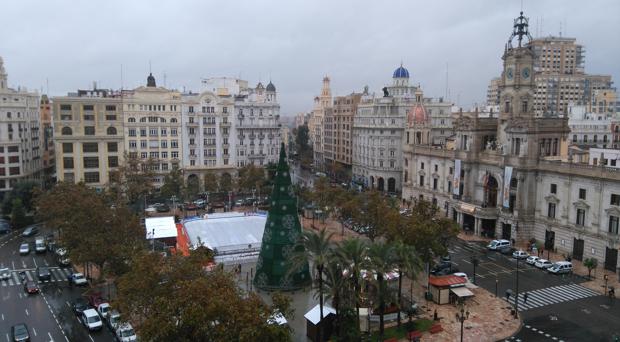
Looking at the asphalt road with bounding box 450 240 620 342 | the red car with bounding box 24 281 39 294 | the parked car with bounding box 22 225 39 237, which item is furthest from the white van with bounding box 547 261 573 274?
the parked car with bounding box 22 225 39 237

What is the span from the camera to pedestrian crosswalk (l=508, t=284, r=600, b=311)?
167ft

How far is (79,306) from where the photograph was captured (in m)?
48.5

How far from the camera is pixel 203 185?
105562 millimetres

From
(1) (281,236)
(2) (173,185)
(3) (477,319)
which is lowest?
(3) (477,319)

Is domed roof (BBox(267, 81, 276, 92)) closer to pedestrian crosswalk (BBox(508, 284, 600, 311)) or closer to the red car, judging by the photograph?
the red car

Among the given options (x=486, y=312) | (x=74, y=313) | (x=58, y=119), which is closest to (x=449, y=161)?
(x=486, y=312)

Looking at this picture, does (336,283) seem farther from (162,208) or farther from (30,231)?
(162,208)

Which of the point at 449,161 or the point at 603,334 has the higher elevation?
the point at 449,161

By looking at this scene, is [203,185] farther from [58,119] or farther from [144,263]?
[144,263]

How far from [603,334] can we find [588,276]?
57.3 ft

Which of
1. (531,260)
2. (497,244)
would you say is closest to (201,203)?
(497,244)

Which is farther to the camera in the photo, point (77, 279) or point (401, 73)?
point (401, 73)

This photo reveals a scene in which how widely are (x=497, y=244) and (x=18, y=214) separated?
246 feet

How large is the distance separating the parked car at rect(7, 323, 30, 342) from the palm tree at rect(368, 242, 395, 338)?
28793mm
